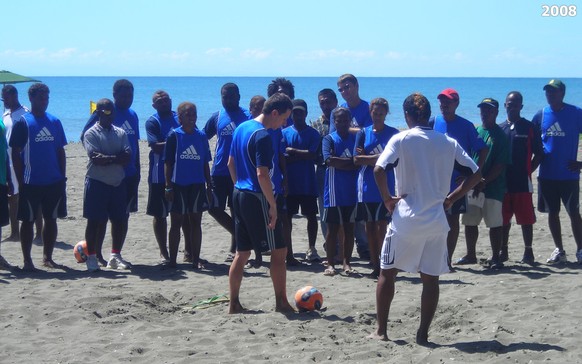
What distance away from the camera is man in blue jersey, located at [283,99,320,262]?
1024cm

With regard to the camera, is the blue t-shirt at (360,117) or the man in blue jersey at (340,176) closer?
the man in blue jersey at (340,176)

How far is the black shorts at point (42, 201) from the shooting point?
9.96 meters

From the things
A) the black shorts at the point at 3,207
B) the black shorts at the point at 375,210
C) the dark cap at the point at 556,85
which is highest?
the dark cap at the point at 556,85

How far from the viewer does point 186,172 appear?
1003 centimetres

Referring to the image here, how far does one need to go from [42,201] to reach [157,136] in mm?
1572

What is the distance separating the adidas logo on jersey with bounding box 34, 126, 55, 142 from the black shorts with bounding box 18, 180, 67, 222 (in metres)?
0.53

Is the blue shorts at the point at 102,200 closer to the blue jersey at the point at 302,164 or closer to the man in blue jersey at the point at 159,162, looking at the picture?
the man in blue jersey at the point at 159,162

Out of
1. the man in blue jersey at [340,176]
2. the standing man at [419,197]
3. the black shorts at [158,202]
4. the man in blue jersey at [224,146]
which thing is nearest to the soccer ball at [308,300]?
the standing man at [419,197]

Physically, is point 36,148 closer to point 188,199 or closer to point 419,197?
point 188,199

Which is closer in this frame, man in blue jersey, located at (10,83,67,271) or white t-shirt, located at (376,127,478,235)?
white t-shirt, located at (376,127,478,235)

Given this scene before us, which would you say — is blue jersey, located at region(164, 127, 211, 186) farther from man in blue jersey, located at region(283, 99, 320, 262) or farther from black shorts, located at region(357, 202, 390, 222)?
black shorts, located at region(357, 202, 390, 222)

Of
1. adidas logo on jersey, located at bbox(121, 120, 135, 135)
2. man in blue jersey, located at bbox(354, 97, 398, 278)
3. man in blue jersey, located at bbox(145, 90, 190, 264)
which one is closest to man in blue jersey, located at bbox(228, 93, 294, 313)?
man in blue jersey, located at bbox(354, 97, 398, 278)

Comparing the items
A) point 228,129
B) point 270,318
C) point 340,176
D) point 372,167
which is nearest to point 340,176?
point 340,176

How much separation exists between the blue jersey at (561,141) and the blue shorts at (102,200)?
5.03 metres
